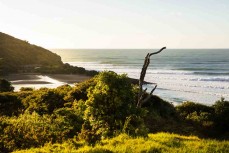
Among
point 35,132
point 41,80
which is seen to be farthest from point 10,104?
point 41,80

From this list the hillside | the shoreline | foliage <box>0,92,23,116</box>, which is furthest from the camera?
the hillside

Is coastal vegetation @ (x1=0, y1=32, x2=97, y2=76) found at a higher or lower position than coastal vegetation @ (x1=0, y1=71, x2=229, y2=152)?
higher

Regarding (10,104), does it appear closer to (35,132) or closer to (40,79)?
(35,132)

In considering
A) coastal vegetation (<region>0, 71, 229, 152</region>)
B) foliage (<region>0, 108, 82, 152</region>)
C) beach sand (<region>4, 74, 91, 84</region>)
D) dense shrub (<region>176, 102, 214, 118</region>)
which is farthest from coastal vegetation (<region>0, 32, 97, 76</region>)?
foliage (<region>0, 108, 82, 152</region>)

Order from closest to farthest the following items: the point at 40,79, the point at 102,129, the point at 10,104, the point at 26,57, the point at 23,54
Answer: the point at 102,129 → the point at 10,104 → the point at 40,79 → the point at 26,57 → the point at 23,54

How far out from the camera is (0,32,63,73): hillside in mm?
131125

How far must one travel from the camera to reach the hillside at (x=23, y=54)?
131125 millimetres

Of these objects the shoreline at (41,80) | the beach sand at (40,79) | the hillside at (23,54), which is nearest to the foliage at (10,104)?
the shoreline at (41,80)

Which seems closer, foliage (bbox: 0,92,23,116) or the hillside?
foliage (bbox: 0,92,23,116)

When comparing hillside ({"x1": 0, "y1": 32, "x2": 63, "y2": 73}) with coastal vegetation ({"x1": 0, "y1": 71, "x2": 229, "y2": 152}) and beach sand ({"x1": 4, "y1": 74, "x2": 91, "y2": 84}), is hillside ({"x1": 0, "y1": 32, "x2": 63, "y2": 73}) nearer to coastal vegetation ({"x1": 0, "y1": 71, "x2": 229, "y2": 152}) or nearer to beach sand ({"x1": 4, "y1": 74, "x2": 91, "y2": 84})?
beach sand ({"x1": 4, "y1": 74, "x2": 91, "y2": 84})

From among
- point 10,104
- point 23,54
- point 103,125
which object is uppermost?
point 23,54

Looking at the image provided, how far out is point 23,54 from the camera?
140250mm

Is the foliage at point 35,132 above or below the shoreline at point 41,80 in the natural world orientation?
above

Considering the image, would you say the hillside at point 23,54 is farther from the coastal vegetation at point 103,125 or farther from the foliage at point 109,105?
the foliage at point 109,105
